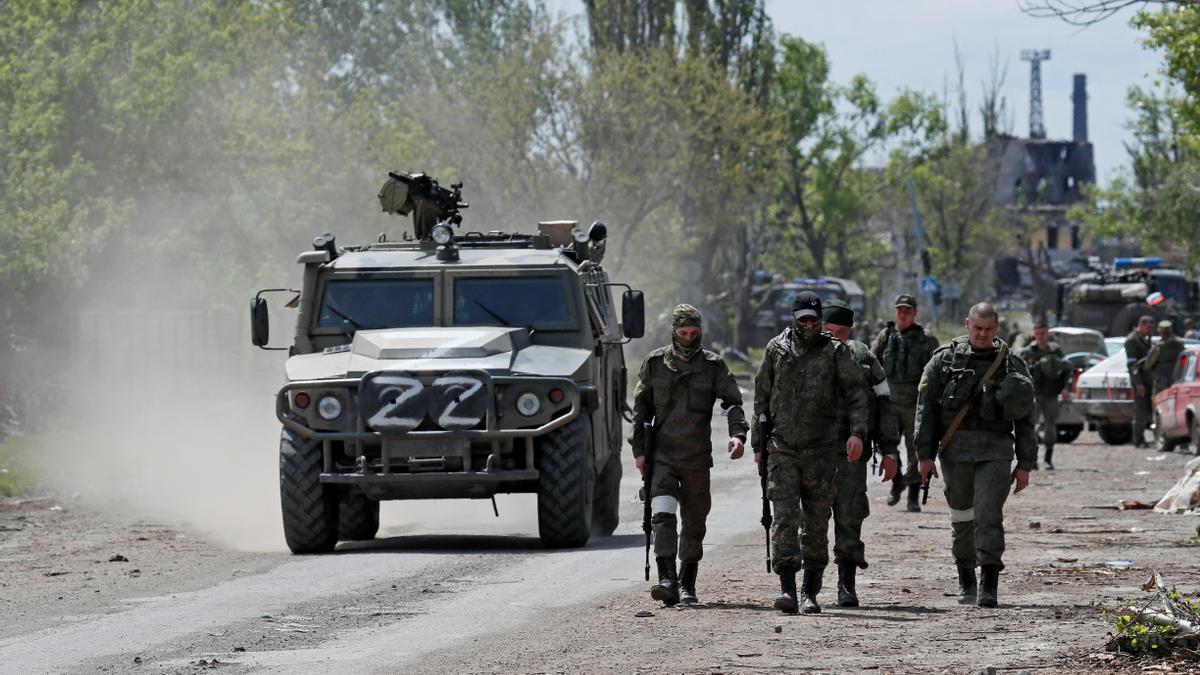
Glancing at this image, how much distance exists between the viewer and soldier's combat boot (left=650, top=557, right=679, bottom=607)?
39.0 ft

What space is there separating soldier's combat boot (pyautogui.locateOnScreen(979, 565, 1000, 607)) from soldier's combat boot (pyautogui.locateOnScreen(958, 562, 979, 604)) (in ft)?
0.66

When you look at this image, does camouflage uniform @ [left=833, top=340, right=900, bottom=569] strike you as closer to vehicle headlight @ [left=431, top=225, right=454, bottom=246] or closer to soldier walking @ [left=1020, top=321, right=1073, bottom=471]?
vehicle headlight @ [left=431, top=225, right=454, bottom=246]

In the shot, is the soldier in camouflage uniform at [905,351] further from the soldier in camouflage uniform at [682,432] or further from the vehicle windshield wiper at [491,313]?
the soldier in camouflage uniform at [682,432]

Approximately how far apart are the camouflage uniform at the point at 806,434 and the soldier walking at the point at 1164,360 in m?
18.1

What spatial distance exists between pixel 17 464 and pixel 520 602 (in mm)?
14001

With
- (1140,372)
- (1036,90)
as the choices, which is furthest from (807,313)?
(1036,90)

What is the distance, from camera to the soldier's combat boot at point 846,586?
470 inches

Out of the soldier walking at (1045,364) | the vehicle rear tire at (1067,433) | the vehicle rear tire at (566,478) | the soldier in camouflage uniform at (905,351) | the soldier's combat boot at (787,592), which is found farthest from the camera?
the vehicle rear tire at (1067,433)

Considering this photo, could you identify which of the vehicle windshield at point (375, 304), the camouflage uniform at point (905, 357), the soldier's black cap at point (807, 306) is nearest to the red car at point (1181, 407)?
the camouflage uniform at point (905, 357)

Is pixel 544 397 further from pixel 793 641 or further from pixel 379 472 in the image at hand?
pixel 793 641

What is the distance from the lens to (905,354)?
711 inches

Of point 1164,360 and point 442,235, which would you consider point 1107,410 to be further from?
point 442,235

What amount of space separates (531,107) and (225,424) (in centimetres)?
1796

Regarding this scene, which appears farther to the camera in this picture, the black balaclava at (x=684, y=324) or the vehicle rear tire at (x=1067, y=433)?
the vehicle rear tire at (x=1067, y=433)
